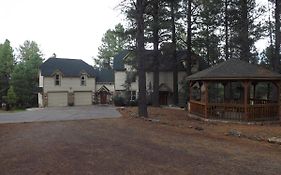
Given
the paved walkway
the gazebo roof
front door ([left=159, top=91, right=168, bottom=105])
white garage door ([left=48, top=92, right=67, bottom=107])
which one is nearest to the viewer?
the gazebo roof

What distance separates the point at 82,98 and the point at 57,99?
148 inches

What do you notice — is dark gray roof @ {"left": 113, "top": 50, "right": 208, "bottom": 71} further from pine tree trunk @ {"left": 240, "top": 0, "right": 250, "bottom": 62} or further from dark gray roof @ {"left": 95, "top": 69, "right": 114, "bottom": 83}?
pine tree trunk @ {"left": 240, "top": 0, "right": 250, "bottom": 62}

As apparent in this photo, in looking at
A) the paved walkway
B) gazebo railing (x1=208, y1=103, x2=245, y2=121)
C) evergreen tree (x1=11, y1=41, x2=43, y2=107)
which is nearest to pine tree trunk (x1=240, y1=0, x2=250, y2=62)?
gazebo railing (x1=208, y1=103, x2=245, y2=121)

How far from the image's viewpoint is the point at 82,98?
163ft

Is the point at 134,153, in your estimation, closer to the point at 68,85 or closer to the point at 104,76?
the point at 68,85

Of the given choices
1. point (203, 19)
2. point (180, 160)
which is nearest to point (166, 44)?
point (203, 19)

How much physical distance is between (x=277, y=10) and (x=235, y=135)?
1657 cm

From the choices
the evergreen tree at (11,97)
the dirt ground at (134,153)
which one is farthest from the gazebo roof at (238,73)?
the evergreen tree at (11,97)

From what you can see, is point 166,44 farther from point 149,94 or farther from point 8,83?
point 8,83

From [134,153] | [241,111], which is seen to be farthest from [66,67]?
[134,153]

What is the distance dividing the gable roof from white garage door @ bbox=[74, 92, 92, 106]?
2783mm

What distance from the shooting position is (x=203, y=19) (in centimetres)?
3438

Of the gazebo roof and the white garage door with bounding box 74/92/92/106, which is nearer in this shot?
the gazebo roof

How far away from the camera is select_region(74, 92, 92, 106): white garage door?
4922 centimetres
